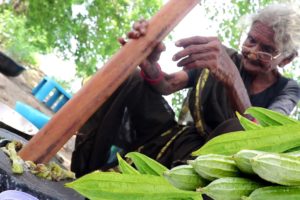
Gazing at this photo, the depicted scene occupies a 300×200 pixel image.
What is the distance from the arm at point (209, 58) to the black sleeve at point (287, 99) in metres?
0.40

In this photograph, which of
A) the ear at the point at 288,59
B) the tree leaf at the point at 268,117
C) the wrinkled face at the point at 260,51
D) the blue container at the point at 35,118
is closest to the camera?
the tree leaf at the point at 268,117

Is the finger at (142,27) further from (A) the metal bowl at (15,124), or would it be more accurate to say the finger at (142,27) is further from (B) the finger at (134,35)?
(A) the metal bowl at (15,124)

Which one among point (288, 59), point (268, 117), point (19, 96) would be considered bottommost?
point (288, 59)

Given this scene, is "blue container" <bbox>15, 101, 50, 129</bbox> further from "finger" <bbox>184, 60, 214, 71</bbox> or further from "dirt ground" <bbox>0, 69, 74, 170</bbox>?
"finger" <bbox>184, 60, 214, 71</bbox>

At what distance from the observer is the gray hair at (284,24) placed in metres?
2.34

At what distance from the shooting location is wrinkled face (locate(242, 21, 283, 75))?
233 cm

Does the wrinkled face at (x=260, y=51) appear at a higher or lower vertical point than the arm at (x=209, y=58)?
lower

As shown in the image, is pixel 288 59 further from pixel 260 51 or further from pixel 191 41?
pixel 191 41

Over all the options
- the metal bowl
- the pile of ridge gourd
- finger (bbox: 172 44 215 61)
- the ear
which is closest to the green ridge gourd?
the pile of ridge gourd

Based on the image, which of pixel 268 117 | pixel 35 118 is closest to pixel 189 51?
pixel 268 117

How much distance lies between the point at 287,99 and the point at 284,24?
34 centimetres

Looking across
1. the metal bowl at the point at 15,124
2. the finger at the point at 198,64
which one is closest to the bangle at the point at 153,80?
the finger at the point at 198,64

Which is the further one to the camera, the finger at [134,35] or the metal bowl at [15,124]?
the metal bowl at [15,124]

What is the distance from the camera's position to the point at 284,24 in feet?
7.73
